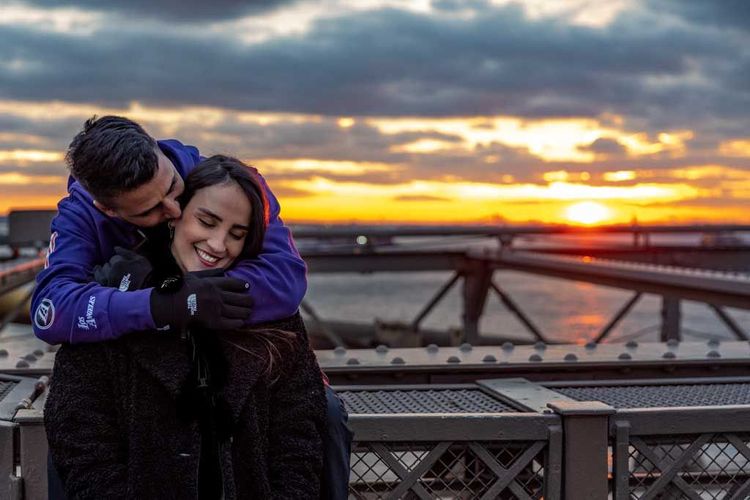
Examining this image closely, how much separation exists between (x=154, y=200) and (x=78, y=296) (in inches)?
14.3

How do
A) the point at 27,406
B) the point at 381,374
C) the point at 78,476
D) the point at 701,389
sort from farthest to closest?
the point at 381,374 < the point at 701,389 < the point at 27,406 < the point at 78,476

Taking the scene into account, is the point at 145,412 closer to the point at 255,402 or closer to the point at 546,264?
the point at 255,402

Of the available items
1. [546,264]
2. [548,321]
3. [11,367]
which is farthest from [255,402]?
[548,321]

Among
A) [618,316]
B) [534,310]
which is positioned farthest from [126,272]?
[534,310]

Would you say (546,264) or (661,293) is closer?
(661,293)

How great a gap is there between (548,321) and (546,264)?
4172 cm

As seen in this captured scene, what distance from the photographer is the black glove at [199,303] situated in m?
2.61

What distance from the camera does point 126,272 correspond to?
278 centimetres

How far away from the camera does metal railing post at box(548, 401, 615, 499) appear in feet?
11.3

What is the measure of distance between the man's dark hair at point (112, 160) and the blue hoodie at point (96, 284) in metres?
0.22

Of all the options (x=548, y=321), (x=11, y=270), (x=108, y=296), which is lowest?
(x=548, y=321)

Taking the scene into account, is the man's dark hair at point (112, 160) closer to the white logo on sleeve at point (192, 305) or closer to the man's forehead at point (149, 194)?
the man's forehead at point (149, 194)

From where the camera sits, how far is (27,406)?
3592 millimetres

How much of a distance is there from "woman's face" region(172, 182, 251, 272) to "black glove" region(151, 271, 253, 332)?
11cm
